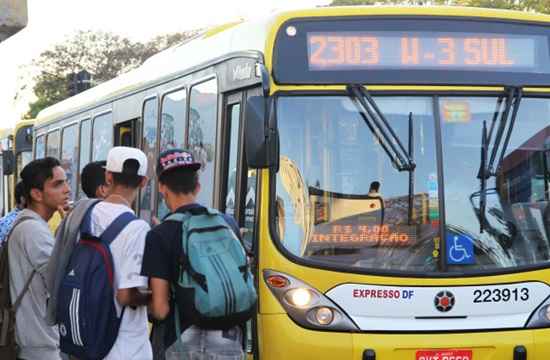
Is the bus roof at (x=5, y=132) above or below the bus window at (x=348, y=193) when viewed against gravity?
above

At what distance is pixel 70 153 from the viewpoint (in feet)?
48.8

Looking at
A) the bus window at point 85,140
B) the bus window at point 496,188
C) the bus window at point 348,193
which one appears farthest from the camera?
the bus window at point 85,140

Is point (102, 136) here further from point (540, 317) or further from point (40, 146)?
point (540, 317)

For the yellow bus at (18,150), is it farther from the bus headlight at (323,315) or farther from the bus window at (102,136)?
the bus headlight at (323,315)

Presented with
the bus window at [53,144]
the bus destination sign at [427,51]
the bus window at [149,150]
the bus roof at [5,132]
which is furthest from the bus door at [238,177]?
the bus roof at [5,132]

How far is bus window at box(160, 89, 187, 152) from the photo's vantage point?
9.07m

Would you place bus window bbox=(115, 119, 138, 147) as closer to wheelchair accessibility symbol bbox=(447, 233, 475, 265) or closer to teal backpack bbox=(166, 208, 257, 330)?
wheelchair accessibility symbol bbox=(447, 233, 475, 265)

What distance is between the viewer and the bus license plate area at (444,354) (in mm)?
6918

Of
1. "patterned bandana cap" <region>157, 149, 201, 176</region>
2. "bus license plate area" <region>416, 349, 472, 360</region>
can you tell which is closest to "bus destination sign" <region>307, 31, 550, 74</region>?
"bus license plate area" <region>416, 349, 472, 360</region>

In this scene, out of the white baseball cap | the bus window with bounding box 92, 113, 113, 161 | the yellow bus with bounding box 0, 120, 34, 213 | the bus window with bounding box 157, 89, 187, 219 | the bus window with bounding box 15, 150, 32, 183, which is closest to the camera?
the white baseball cap

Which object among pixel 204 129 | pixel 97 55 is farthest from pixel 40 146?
pixel 97 55

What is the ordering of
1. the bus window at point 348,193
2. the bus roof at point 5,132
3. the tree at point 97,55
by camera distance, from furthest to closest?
1. the tree at point 97,55
2. the bus roof at point 5,132
3. the bus window at point 348,193

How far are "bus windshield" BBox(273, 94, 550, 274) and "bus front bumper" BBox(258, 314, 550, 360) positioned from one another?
432 millimetres

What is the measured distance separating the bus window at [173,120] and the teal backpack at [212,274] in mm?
3968
